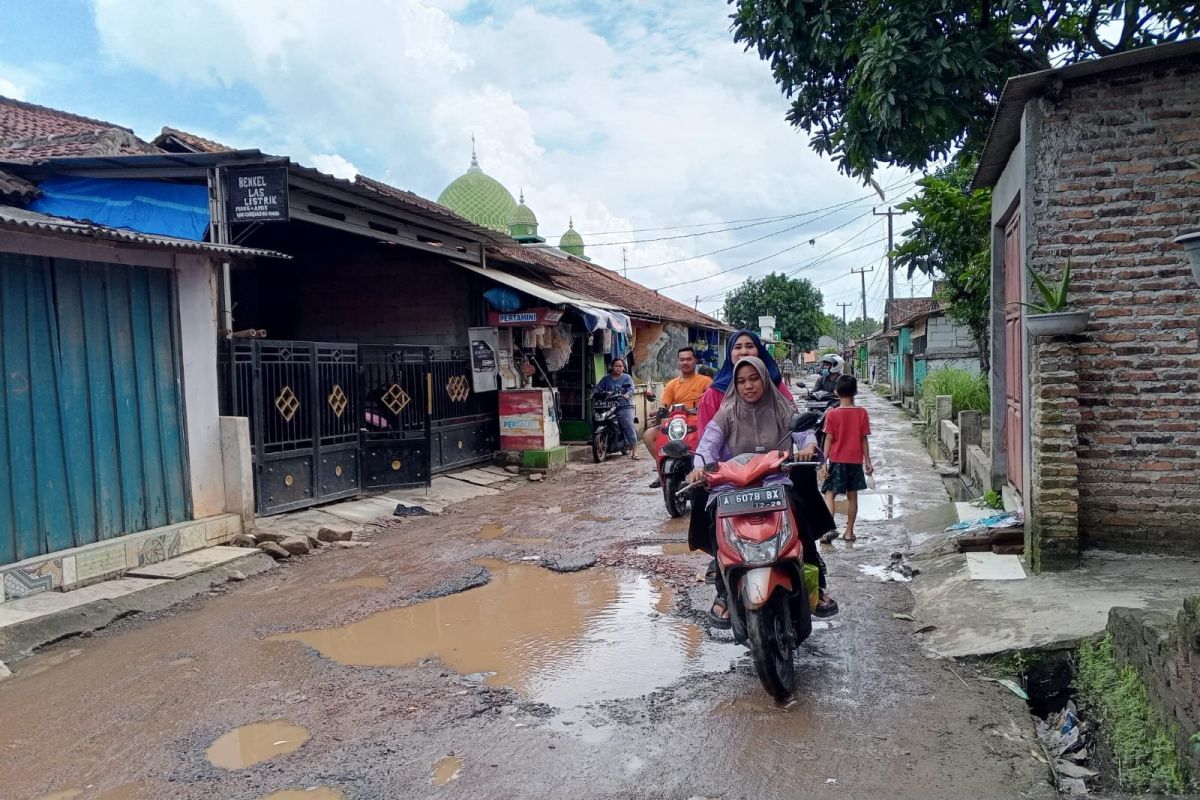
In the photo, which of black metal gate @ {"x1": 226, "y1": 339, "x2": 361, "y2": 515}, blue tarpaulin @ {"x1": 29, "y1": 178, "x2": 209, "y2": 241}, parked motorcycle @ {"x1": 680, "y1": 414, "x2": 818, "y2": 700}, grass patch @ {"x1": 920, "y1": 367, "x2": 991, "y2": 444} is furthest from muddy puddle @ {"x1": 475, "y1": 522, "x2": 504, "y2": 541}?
grass patch @ {"x1": 920, "y1": 367, "x2": 991, "y2": 444}

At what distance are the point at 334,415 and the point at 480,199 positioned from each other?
73.9 ft

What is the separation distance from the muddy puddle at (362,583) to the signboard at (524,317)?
6741 mm

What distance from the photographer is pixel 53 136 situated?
1012 centimetres

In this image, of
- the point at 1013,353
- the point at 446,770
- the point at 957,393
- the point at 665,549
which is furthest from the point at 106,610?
the point at 957,393

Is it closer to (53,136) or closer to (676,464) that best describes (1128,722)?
(676,464)

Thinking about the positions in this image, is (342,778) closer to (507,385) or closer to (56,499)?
(56,499)

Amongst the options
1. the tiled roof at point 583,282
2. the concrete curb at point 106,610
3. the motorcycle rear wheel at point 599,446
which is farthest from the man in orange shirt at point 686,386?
the tiled roof at point 583,282

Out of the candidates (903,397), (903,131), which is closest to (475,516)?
(903,131)

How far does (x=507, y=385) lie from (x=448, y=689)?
9.51 metres

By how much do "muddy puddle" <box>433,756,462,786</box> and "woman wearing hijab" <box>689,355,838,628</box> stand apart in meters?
1.66

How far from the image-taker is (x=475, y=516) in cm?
964

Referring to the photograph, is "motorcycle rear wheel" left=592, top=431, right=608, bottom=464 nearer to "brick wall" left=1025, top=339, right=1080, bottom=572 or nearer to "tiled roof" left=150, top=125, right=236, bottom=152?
"tiled roof" left=150, top=125, right=236, bottom=152

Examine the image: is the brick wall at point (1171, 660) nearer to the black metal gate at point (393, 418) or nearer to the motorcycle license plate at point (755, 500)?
the motorcycle license plate at point (755, 500)

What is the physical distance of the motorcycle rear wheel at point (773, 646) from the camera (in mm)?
3850
